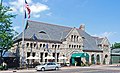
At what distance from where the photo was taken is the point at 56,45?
5819 centimetres

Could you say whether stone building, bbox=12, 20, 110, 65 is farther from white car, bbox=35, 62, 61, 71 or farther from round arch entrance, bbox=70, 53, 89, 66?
white car, bbox=35, 62, 61, 71

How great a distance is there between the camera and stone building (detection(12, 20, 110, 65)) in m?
53.2

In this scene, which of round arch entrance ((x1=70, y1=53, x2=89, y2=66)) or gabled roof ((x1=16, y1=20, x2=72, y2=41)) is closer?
gabled roof ((x1=16, y1=20, x2=72, y2=41))

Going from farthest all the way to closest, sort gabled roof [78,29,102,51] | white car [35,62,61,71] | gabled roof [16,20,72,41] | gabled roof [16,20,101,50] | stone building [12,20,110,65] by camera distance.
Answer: gabled roof [78,29,102,51], gabled roof [16,20,101,50], gabled roof [16,20,72,41], stone building [12,20,110,65], white car [35,62,61,71]

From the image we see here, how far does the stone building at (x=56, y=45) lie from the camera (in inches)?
2093

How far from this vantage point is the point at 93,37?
7631 cm

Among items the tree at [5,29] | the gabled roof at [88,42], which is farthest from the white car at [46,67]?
the gabled roof at [88,42]

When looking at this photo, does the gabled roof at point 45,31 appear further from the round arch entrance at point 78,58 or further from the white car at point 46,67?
the white car at point 46,67

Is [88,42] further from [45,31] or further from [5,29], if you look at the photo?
[5,29]

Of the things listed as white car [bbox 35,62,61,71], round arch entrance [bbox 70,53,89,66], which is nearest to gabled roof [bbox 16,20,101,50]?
round arch entrance [bbox 70,53,89,66]

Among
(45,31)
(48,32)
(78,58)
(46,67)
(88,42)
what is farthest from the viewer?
(88,42)

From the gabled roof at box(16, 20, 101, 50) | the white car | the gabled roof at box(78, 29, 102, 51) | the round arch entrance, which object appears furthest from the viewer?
the gabled roof at box(78, 29, 102, 51)

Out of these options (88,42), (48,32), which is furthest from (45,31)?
(88,42)

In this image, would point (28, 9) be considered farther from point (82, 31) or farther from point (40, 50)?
point (82, 31)
